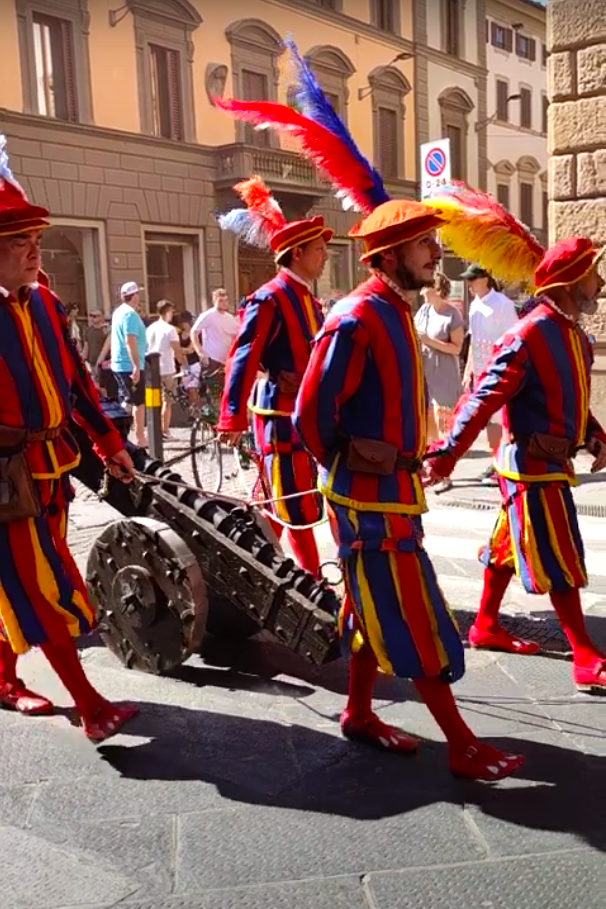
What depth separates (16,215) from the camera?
317 centimetres

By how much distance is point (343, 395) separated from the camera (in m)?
2.98

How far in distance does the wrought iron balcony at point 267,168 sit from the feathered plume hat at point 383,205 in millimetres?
18219

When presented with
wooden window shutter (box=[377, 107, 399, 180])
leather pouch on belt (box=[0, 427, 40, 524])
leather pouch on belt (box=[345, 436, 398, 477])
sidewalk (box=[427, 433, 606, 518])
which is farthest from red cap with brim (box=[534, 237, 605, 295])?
wooden window shutter (box=[377, 107, 399, 180])

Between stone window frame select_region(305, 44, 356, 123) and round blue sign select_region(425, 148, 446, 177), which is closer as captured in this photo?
round blue sign select_region(425, 148, 446, 177)

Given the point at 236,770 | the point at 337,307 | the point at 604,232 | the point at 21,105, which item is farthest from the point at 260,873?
the point at 21,105

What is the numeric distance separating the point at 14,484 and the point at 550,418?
2004mm

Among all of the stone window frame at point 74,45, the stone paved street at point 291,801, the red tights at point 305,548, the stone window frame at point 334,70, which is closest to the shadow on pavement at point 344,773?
the stone paved street at point 291,801

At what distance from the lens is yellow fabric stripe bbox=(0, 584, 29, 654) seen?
128 inches

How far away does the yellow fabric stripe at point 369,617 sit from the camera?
3.01 m

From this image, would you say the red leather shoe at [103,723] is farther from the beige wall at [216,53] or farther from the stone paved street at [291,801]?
the beige wall at [216,53]

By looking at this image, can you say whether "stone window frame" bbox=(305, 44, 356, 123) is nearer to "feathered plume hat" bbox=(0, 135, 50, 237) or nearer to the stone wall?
the stone wall

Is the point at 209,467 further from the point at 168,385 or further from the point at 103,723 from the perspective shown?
the point at 103,723

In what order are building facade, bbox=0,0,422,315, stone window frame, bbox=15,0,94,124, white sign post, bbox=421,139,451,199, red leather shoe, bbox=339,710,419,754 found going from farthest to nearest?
building facade, bbox=0,0,422,315 → stone window frame, bbox=15,0,94,124 → white sign post, bbox=421,139,451,199 → red leather shoe, bbox=339,710,419,754

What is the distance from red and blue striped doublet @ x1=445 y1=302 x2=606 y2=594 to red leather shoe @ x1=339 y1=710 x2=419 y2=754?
867 millimetres
